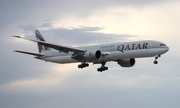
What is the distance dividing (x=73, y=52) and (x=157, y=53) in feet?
56.0

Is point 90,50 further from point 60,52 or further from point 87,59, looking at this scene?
point 60,52

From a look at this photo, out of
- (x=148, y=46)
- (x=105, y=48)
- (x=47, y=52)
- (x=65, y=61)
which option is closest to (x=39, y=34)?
(x=47, y=52)

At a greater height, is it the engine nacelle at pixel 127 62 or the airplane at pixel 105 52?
the airplane at pixel 105 52

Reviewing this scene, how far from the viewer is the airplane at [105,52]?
278 feet

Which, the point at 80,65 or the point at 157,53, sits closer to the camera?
the point at 157,53

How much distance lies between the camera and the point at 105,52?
8825 centimetres

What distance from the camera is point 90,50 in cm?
8931

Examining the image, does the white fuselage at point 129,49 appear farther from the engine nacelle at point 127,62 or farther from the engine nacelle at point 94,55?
the engine nacelle at point 127,62

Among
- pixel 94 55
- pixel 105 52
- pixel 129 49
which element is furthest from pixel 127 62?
pixel 94 55

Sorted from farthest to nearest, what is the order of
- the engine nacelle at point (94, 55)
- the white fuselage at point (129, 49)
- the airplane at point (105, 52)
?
1. the engine nacelle at point (94, 55)
2. the airplane at point (105, 52)
3. the white fuselage at point (129, 49)

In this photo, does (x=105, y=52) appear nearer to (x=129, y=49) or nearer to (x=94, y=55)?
(x=94, y=55)

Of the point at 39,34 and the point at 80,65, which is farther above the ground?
the point at 39,34

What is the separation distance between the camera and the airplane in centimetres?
8469

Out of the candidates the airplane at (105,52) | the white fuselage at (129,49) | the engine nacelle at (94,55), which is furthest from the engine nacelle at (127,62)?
the engine nacelle at (94,55)
